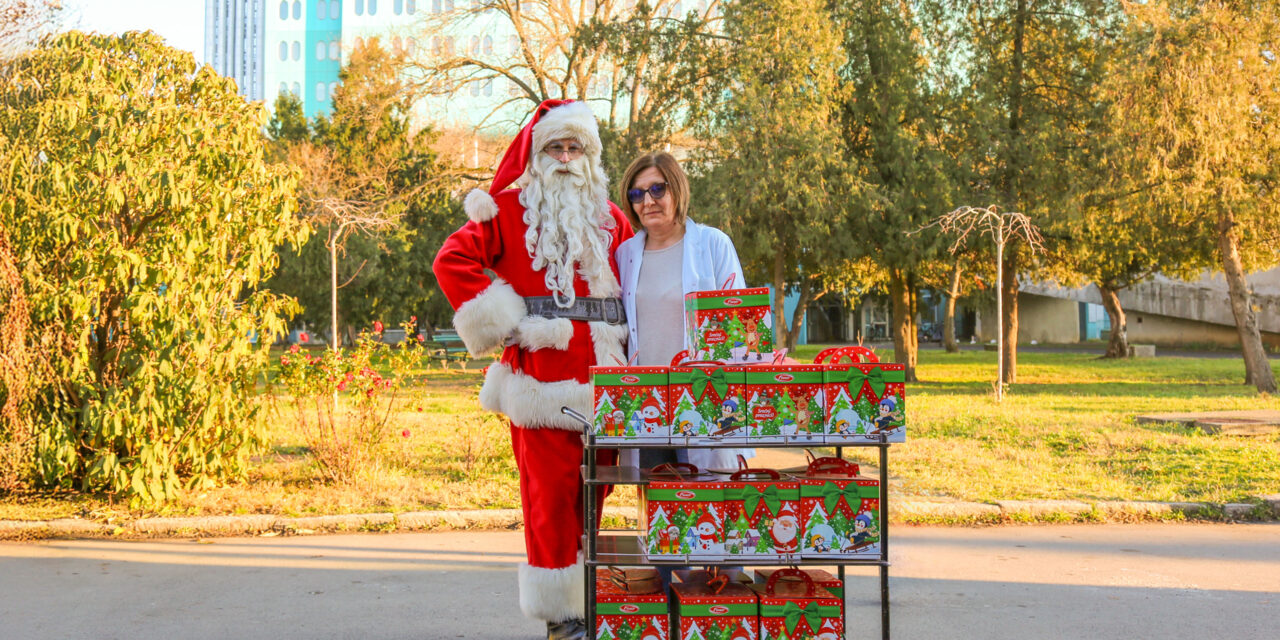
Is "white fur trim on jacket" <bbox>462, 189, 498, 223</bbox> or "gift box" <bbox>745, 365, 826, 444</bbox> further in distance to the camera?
"white fur trim on jacket" <bbox>462, 189, 498, 223</bbox>

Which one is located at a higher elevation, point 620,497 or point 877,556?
point 877,556

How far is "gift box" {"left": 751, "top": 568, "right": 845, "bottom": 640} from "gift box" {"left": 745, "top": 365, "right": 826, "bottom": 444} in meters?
0.66

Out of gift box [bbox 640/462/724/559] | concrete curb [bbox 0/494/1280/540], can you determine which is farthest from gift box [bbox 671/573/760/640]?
concrete curb [bbox 0/494/1280/540]

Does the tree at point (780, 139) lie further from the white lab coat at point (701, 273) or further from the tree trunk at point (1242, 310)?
the white lab coat at point (701, 273)

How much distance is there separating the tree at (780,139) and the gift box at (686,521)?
1769 cm

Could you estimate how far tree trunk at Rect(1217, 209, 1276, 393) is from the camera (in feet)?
60.2

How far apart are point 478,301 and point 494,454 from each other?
596 centimetres

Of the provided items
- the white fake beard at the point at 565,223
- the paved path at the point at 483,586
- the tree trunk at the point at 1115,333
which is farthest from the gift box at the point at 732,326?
the tree trunk at the point at 1115,333

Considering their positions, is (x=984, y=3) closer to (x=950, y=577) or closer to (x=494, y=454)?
(x=494, y=454)

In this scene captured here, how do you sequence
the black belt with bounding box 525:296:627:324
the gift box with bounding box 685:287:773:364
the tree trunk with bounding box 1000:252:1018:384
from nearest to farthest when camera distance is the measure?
the gift box with bounding box 685:287:773:364 < the black belt with bounding box 525:296:627:324 < the tree trunk with bounding box 1000:252:1018:384

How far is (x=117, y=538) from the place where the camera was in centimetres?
700

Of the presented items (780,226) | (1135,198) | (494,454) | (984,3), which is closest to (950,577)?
(494,454)

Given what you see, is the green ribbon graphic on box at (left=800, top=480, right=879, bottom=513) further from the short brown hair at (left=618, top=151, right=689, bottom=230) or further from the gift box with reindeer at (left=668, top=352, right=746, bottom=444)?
the short brown hair at (left=618, top=151, right=689, bottom=230)

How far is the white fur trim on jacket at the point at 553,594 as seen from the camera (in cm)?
421
